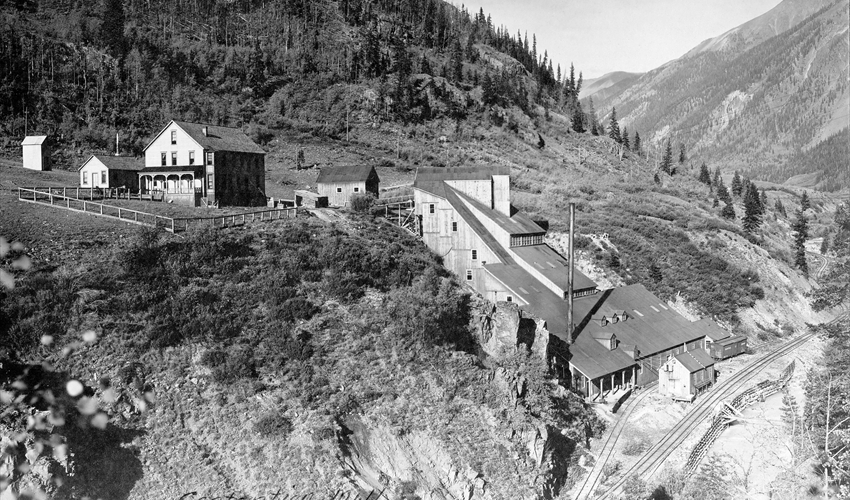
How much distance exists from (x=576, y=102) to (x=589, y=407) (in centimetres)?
15450

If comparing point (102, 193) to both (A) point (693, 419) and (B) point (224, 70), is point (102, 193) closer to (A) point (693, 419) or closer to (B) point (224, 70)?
(A) point (693, 419)

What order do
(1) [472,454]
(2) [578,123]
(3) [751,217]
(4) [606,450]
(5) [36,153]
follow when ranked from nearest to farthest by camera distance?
(1) [472,454], (4) [606,450], (5) [36,153], (3) [751,217], (2) [578,123]

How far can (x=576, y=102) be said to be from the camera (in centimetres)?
18062

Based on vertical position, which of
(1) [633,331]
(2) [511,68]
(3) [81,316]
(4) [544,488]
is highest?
(2) [511,68]

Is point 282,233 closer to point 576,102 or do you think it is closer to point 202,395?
point 202,395

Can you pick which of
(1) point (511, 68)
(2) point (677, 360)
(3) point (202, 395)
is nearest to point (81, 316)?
(3) point (202, 395)

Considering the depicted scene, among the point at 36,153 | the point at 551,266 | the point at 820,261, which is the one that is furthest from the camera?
the point at 820,261

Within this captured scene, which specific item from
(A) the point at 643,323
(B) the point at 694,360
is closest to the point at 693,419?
(B) the point at 694,360

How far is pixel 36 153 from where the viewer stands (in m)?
62.5

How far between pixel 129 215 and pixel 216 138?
517 inches

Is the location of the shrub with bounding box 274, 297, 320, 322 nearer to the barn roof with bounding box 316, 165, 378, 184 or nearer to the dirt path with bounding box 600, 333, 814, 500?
the dirt path with bounding box 600, 333, 814, 500

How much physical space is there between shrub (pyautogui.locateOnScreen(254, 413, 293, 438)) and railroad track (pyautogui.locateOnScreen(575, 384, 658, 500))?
1275 centimetres

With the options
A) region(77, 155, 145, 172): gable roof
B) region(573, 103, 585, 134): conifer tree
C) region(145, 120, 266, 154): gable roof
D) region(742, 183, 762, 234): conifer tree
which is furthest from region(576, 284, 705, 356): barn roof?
region(573, 103, 585, 134): conifer tree

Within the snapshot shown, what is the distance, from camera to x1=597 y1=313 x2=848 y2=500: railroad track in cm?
3118
